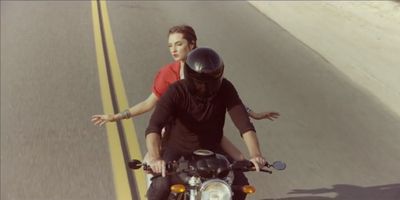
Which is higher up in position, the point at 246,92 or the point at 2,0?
the point at 2,0

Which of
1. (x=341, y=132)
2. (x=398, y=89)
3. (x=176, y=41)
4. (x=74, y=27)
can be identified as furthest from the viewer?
(x=74, y=27)

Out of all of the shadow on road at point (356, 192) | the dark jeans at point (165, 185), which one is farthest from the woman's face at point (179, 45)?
the shadow on road at point (356, 192)

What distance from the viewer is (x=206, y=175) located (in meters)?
4.08

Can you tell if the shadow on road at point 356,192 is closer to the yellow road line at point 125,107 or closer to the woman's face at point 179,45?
the yellow road line at point 125,107

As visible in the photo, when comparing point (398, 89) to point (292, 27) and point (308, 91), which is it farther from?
point (292, 27)

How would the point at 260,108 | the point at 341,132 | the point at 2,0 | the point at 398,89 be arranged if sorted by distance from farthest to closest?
the point at 2,0 < the point at 398,89 < the point at 260,108 < the point at 341,132

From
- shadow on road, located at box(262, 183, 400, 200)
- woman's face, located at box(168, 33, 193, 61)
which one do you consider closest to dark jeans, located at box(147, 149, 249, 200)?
woman's face, located at box(168, 33, 193, 61)

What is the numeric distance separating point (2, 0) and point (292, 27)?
1037 centimetres

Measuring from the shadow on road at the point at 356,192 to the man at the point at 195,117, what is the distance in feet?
7.93

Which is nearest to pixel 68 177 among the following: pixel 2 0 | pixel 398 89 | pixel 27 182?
pixel 27 182

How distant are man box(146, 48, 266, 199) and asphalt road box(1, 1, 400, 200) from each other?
2306 millimetres

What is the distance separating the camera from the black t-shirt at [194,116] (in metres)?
4.86

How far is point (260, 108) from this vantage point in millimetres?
10547

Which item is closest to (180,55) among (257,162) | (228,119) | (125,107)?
(257,162)
